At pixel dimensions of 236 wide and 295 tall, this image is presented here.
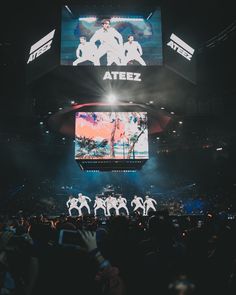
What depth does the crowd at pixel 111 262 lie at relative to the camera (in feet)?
8.45

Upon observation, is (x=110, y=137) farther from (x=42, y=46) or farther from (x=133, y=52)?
(x=42, y=46)

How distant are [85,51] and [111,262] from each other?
881 centimetres

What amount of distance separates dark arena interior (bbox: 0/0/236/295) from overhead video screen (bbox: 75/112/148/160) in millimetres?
46

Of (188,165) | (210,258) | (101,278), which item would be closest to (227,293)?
(210,258)

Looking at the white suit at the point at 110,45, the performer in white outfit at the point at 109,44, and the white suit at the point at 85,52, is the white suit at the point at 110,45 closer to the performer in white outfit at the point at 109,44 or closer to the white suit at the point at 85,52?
the performer in white outfit at the point at 109,44

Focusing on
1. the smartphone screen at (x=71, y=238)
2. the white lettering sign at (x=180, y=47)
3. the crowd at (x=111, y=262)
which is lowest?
the crowd at (x=111, y=262)

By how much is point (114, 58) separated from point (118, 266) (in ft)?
28.8

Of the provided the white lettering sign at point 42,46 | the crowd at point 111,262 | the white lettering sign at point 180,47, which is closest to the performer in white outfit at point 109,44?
the white lettering sign at point 42,46

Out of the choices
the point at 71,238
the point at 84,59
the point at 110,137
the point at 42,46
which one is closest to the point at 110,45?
the point at 84,59

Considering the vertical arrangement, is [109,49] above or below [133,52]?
above

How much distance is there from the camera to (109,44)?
10305 millimetres

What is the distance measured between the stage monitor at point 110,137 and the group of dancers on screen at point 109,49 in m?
3.79

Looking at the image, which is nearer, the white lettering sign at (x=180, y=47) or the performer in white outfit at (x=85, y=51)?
the performer in white outfit at (x=85, y=51)

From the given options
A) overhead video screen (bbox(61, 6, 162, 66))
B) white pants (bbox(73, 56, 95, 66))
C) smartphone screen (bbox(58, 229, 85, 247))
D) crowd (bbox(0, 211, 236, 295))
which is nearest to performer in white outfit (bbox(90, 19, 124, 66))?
overhead video screen (bbox(61, 6, 162, 66))
